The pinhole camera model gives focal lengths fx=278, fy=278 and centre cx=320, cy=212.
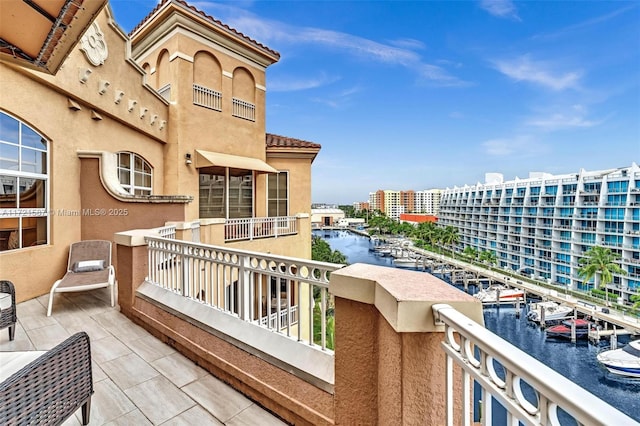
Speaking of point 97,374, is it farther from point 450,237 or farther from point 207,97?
point 450,237

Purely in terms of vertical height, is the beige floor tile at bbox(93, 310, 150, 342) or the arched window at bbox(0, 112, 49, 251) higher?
the arched window at bbox(0, 112, 49, 251)

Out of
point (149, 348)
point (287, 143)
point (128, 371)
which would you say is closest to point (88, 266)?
point (149, 348)

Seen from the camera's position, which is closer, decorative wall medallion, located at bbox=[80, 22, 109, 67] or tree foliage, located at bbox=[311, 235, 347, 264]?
decorative wall medallion, located at bbox=[80, 22, 109, 67]

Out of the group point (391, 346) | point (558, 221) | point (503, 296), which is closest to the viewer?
point (391, 346)

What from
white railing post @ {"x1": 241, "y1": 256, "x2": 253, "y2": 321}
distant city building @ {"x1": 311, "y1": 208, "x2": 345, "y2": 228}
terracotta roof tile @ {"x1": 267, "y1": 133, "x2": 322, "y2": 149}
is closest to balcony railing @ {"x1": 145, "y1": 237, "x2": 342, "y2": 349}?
white railing post @ {"x1": 241, "y1": 256, "x2": 253, "y2": 321}

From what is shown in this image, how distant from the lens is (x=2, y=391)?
1.47 meters

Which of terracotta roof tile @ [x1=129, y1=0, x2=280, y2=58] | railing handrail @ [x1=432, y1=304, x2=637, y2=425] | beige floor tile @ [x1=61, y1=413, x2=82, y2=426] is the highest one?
terracotta roof tile @ [x1=129, y1=0, x2=280, y2=58]

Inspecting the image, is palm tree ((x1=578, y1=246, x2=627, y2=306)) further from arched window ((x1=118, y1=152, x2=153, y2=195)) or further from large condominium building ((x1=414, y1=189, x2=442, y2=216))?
large condominium building ((x1=414, y1=189, x2=442, y2=216))

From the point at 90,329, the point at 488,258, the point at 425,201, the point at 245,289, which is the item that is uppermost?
the point at 425,201

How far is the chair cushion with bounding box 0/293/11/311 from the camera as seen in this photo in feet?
10.5

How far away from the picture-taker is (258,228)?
32.6 feet

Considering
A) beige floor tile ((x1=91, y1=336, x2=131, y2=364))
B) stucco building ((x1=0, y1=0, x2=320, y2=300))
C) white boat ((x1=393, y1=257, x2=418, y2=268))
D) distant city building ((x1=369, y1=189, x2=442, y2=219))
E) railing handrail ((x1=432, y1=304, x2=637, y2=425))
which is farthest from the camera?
distant city building ((x1=369, y1=189, x2=442, y2=219))

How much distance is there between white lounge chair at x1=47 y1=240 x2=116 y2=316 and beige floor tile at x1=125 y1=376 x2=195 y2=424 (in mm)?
2678

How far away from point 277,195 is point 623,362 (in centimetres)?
2669
